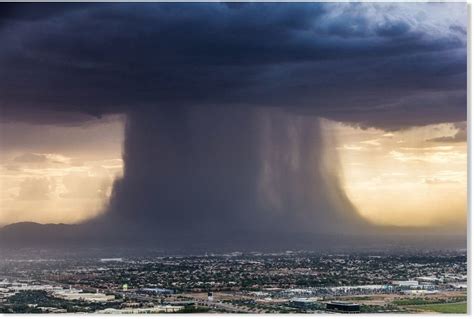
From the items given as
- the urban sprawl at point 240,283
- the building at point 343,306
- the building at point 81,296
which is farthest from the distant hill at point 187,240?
the building at point 343,306

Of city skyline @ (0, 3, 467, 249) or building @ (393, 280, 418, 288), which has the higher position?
city skyline @ (0, 3, 467, 249)

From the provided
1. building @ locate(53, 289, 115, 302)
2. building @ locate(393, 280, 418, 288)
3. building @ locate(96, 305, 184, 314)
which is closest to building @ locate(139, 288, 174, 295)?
building @ locate(53, 289, 115, 302)

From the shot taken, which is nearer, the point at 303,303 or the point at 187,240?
the point at 303,303

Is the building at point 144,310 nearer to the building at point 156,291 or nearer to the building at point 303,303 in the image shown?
the building at point 156,291

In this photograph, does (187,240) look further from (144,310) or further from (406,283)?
(406,283)

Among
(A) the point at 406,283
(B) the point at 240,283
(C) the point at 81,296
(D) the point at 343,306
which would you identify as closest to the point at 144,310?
(C) the point at 81,296

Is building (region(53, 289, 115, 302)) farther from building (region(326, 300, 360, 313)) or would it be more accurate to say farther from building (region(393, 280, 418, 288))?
building (region(393, 280, 418, 288))

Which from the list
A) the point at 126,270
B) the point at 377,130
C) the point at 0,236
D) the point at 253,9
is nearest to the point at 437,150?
the point at 377,130

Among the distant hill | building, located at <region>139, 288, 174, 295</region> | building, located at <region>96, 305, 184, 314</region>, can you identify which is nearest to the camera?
building, located at <region>96, 305, 184, 314</region>
